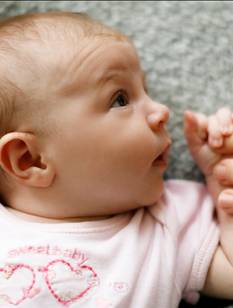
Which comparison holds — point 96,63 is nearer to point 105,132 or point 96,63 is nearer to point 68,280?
point 105,132

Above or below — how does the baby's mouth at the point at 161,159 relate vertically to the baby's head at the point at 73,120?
below

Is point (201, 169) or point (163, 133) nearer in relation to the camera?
point (163, 133)

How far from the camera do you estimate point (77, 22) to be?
1.16 m

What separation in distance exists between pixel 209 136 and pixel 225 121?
5 centimetres

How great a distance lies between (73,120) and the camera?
108cm

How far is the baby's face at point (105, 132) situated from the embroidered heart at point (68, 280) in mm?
133

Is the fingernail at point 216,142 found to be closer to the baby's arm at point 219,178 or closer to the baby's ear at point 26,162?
the baby's arm at point 219,178

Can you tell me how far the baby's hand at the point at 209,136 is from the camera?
1.19 m

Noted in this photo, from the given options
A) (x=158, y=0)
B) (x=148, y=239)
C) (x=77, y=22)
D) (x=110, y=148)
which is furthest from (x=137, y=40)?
(x=148, y=239)

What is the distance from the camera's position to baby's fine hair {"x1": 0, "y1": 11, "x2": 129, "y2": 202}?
3.54ft

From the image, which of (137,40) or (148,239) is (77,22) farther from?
(148,239)

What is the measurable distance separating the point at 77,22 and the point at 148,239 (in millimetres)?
470

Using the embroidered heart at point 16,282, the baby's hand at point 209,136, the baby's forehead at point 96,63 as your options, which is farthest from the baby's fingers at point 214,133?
the embroidered heart at point 16,282

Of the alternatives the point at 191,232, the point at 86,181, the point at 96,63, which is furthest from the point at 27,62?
the point at 191,232
